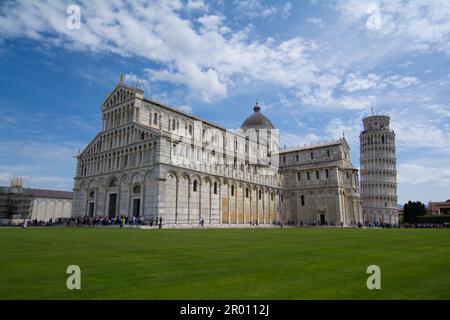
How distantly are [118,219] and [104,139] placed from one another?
15.2 metres

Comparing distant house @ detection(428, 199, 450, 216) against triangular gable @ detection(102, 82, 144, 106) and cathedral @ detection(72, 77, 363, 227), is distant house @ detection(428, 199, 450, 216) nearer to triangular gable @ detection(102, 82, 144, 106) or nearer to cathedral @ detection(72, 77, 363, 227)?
cathedral @ detection(72, 77, 363, 227)

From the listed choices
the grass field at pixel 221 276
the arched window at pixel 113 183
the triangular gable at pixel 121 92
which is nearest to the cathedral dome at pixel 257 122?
the triangular gable at pixel 121 92

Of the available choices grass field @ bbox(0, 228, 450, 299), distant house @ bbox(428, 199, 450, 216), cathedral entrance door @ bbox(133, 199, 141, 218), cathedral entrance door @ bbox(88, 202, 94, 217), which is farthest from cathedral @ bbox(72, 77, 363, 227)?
distant house @ bbox(428, 199, 450, 216)

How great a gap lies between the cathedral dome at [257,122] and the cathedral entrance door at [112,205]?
41.5 m

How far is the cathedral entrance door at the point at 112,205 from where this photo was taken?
163 ft

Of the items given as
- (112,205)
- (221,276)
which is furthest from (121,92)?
(221,276)

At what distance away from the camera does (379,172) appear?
9600 cm

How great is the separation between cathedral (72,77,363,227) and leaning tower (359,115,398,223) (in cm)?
2563

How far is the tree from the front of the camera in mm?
92312

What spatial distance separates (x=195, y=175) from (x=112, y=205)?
1306 centimetres

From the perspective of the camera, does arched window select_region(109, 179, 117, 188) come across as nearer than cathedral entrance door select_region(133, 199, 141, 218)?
No

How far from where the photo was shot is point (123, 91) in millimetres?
52156

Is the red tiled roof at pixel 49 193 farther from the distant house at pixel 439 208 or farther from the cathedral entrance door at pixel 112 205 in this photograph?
the distant house at pixel 439 208

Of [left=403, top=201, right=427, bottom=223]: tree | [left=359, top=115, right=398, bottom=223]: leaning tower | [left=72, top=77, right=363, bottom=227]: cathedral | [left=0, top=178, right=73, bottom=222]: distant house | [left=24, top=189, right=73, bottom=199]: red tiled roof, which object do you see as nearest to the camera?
[left=72, top=77, right=363, bottom=227]: cathedral
